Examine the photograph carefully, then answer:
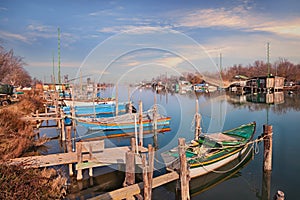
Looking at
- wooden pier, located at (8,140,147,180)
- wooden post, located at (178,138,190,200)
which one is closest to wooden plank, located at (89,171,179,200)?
wooden post, located at (178,138,190,200)

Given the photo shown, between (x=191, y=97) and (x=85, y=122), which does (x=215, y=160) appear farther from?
(x=191, y=97)

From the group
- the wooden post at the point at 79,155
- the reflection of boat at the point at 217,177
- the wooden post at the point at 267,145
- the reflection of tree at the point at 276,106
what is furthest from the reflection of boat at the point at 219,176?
the reflection of tree at the point at 276,106

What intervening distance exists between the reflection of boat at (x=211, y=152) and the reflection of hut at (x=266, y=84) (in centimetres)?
3797

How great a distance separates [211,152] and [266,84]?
134 feet

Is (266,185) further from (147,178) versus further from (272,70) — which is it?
(272,70)

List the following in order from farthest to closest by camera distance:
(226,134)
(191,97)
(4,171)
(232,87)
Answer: (232,87) < (191,97) < (226,134) < (4,171)

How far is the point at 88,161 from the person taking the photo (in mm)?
8180

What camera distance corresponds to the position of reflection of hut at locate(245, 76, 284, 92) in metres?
43.8

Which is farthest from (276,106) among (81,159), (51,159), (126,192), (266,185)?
(126,192)

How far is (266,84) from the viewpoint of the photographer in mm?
44062

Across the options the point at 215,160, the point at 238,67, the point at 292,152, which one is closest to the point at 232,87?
the point at 238,67

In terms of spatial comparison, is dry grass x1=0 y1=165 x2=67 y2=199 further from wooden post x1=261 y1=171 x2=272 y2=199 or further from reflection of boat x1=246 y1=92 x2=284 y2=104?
reflection of boat x1=246 y1=92 x2=284 y2=104

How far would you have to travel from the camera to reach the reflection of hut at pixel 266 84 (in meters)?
43.8

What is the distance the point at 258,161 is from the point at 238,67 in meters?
65.8
